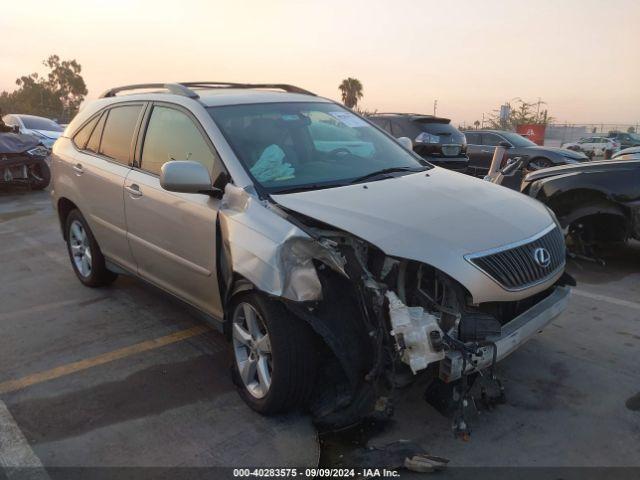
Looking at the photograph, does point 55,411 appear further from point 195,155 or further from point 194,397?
point 195,155

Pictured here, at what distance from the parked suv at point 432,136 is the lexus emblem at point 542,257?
27.6 ft

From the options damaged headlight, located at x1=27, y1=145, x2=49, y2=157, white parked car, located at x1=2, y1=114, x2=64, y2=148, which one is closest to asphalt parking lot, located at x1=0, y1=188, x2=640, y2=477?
damaged headlight, located at x1=27, y1=145, x2=49, y2=157

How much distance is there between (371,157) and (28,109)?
67.3m

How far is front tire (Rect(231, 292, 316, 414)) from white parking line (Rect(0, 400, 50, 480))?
3.69ft

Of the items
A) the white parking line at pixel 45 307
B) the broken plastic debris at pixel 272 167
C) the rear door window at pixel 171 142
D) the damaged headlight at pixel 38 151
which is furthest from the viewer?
the damaged headlight at pixel 38 151

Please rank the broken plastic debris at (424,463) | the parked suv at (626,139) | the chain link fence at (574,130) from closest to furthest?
the broken plastic debris at (424,463) < the parked suv at (626,139) < the chain link fence at (574,130)

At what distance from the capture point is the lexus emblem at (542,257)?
2979 millimetres

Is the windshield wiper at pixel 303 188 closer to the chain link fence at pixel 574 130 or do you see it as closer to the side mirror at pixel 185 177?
the side mirror at pixel 185 177

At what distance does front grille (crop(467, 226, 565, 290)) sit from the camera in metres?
2.72

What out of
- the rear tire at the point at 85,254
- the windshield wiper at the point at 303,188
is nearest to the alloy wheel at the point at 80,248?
the rear tire at the point at 85,254

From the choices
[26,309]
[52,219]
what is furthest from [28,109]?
[26,309]

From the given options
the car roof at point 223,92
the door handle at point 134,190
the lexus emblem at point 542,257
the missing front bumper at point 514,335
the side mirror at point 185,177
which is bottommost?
the missing front bumper at point 514,335

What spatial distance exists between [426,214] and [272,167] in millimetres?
1040

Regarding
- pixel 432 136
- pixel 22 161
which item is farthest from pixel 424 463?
pixel 22 161
